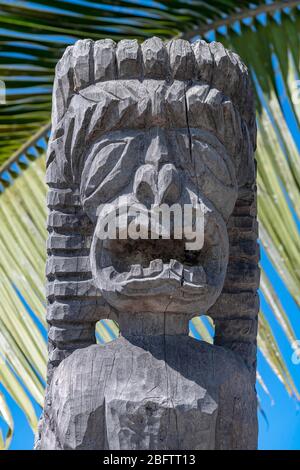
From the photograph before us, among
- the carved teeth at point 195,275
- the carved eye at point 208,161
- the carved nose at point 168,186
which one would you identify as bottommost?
the carved teeth at point 195,275

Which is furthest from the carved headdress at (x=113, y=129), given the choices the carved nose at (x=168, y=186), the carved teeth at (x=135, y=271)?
A: the carved teeth at (x=135, y=271)

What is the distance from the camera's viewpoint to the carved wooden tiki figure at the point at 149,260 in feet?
11.4

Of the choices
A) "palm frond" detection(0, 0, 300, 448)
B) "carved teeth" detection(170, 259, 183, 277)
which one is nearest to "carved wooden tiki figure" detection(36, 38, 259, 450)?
"carved teeth" detection(170, 259, 183, 277)

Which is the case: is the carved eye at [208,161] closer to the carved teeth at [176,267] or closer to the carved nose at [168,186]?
the carved nose at [168,186]

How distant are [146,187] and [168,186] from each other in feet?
0.29

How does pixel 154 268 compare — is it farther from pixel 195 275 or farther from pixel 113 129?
pixel 113 129

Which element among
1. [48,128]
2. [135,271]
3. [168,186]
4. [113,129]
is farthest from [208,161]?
[48,128]

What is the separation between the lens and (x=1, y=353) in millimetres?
6031

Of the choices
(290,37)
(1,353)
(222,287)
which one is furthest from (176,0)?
(222,287)

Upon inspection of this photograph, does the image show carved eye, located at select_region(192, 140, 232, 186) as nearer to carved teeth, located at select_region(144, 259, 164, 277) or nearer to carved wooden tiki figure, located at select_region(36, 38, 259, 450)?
carved wooden tiki figure, located at select_region(36, 38, 259, 450)

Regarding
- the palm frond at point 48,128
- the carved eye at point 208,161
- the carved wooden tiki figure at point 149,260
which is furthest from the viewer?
the palm frond at point 48,128

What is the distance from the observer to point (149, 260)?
3.66 m

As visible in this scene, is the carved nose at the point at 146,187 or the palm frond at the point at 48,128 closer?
the carved nose at the point at 146,187
